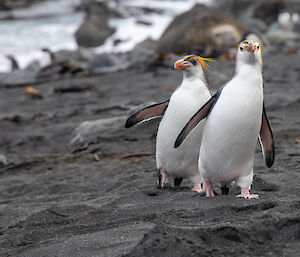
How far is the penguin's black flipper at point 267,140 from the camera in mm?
3404

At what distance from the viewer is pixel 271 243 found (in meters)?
2.39

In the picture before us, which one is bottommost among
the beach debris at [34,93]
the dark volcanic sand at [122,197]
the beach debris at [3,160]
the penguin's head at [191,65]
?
the beach debris at [34,93]

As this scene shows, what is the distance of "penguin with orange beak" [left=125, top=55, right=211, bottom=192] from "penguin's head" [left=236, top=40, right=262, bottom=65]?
17.3 inches

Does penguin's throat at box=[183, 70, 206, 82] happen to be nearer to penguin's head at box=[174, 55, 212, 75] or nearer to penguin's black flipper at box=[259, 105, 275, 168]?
penguin's head at box=[174, 55, 212, 75]

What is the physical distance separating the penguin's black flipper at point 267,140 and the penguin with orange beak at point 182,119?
425mm

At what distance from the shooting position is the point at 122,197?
3.72 metres

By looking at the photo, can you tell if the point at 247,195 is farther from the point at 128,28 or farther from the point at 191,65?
the point at 128,28

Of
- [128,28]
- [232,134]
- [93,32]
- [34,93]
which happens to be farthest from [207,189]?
[128,28]

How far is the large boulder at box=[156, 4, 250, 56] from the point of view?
47.5 feet

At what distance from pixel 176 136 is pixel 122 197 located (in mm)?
590

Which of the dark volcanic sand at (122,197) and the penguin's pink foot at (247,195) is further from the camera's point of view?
the penguin's pink foot at (247,195)

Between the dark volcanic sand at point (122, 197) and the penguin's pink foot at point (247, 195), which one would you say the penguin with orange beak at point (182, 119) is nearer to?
the dark volcanic sand at point (122, 197)

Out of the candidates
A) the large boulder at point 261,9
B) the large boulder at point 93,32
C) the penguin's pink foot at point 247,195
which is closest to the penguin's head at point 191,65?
the penguin's pink foot at point 247,195

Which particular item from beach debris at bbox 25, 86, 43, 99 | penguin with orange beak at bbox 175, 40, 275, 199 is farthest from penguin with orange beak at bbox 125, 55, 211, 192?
beach debris at bbox 25, 86, 43, 99
